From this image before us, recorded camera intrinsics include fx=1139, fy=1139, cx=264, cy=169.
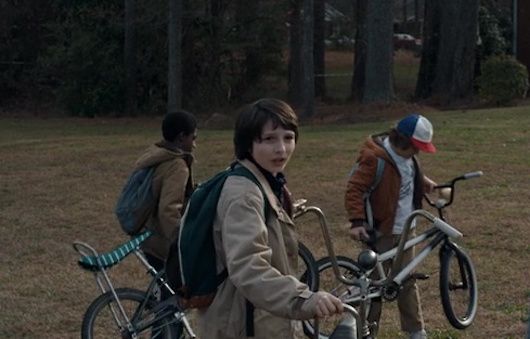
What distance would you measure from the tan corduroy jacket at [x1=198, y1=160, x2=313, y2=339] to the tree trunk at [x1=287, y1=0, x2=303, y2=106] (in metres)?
31.1

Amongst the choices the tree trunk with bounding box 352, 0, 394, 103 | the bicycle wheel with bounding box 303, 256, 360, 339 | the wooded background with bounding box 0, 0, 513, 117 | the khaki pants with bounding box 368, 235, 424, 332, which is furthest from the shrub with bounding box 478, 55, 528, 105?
the khaki pants with bounding box 368, 235, 424, 332

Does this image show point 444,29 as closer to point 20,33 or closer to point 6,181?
point 20,33

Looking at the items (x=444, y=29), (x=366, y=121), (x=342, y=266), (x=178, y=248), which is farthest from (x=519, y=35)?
(x=178, y=248)

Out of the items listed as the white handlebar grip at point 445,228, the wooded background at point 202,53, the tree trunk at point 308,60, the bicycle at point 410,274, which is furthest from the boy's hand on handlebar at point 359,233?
the wooded background at point 202,53

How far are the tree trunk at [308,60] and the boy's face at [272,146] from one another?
2543 centimetres

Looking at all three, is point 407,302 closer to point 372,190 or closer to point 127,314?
point 372,190

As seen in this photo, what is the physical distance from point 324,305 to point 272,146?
0.62 meters

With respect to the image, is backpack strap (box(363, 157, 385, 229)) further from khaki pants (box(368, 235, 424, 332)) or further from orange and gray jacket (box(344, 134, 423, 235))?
khaki pants (box(368, 235, 424, 332))

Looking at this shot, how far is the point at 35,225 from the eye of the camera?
41.2ft

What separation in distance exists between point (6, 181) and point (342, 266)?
9.67 m

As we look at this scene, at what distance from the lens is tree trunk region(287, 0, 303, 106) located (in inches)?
1389

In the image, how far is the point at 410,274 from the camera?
6.98 metres

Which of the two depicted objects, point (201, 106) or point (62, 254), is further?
point (201, 106)

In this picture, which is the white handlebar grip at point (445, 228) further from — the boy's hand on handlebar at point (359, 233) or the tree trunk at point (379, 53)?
the tree trunk at point (379, 53)
